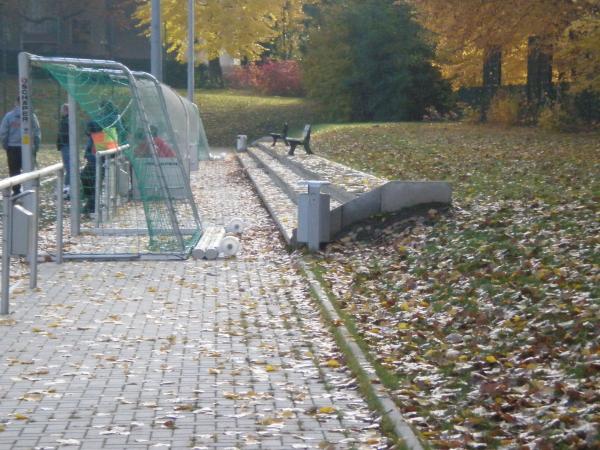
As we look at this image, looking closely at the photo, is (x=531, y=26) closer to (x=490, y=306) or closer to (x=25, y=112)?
(x=25, y=112)

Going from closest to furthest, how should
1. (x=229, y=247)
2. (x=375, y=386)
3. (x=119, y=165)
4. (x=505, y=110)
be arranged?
(x=375, y=386) < (x=229, y=247) < (x=119, y=165) < (x=505, y=110)

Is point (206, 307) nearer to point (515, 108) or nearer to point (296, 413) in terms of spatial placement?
point (296, 413)

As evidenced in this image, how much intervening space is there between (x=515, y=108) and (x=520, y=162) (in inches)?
774

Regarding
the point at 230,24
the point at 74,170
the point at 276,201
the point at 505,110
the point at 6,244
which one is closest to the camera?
the point at 6,244

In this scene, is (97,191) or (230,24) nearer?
(97,191)

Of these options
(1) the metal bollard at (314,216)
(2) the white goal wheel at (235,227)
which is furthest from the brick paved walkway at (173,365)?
(2) the white goal wheel at (235,227)

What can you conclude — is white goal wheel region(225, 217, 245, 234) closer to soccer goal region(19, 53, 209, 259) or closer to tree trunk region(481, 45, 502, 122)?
soccer goal region(19, 53, 209, 259)

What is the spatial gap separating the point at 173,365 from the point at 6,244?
2552mm

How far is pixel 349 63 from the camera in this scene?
59250 mm

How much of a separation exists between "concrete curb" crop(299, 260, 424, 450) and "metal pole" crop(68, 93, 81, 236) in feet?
19.6

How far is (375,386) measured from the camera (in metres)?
7.53

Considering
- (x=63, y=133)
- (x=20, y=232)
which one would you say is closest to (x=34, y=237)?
(x=20, y=232)

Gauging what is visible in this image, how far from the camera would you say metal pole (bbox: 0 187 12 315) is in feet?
33.1

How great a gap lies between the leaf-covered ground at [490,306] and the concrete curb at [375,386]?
0.10 meters
